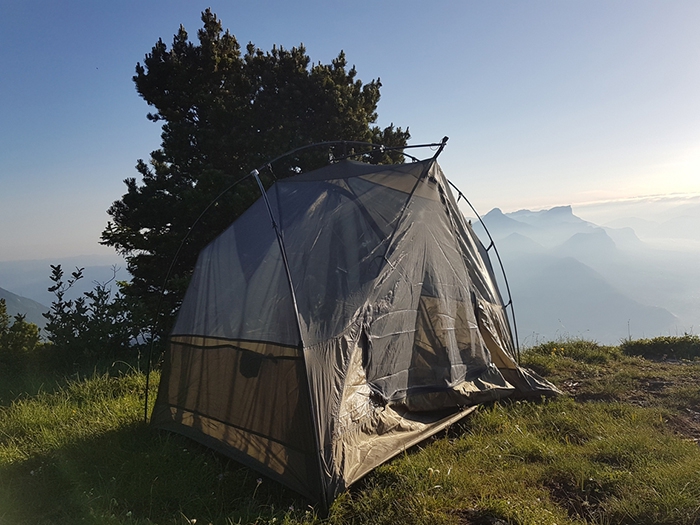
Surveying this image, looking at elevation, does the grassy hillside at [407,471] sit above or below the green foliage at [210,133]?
below

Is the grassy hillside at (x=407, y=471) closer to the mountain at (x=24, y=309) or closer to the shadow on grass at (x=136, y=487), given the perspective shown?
the shadow on grass at (x=136, y=487)

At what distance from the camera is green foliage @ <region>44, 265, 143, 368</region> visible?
23.1ft

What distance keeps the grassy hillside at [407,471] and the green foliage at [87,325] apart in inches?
56.6

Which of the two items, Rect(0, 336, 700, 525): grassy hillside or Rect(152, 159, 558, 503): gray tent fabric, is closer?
Rect(0, 336, 700, 525): grassy hillside

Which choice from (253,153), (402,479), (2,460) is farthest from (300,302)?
(253,153)

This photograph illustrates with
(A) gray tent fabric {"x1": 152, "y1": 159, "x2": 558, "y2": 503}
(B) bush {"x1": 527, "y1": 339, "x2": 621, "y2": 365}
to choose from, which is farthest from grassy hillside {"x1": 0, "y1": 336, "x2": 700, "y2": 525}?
(B) bush {"x1": 527, "y1": 339, "x2": 621, "y2": 365}

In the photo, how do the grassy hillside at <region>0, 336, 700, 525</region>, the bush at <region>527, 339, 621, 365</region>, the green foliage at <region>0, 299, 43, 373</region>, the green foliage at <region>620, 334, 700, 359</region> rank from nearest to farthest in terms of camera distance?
the grassy hillside at <region>0, 336, 700, 525</region>
the green foliage at <region>0, 299, 43, 373</region>
the bush at <region>527, 339, 621, 365</region>
the green foliage at <region>620, 334, 700, 359</region>

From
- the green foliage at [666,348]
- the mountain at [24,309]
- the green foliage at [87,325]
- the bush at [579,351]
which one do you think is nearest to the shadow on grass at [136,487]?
the green foliage at [87,325]

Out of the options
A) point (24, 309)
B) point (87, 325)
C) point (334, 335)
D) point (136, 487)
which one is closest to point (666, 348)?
point (334, 335)

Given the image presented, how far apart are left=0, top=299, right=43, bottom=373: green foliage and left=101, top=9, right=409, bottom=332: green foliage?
9.66 ft

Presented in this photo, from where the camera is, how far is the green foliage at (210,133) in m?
10.5

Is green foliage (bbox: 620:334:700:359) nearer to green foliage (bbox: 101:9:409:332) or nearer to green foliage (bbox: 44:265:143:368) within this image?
green foliage (bbox: 101:9:409:332)

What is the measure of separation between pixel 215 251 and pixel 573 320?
201 meters

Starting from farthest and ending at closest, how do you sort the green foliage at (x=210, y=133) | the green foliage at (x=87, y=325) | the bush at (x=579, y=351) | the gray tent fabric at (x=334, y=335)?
the green foliage at (x=210, y=133)
the bush at (x=579, y=351)
the green foliage at (x=87, y=325)
the gray tent fabric at (x=334, y=335)
